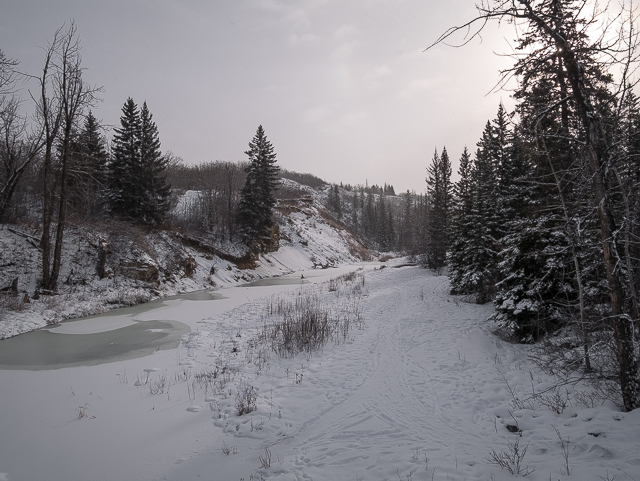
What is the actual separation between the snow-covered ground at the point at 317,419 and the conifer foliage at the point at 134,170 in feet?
69.2

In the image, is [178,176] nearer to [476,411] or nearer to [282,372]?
[282,372]

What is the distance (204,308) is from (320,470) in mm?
13664

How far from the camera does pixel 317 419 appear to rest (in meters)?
5.16

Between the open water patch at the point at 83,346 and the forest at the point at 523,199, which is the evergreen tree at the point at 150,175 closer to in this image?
the forest at the point at 523,199

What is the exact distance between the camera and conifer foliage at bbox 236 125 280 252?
112 ft

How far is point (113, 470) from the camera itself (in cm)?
389

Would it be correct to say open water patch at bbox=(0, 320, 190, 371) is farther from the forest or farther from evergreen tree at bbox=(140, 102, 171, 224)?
evergreen tree at bbox=(140, 102, 171, 224)

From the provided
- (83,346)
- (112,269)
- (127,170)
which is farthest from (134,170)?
(83,346)

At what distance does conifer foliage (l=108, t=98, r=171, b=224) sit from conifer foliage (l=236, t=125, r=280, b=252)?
914 centimetres

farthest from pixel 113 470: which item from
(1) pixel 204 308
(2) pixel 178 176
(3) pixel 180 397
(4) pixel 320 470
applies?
(2) pixel 178 176

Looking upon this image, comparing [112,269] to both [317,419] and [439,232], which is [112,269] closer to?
[317,419]

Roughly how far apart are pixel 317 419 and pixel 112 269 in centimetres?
1948

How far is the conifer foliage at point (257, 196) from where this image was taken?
34062 millimetres

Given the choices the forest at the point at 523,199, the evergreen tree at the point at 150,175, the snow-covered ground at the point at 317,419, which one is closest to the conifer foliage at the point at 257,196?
the forest at the point at 523,199
